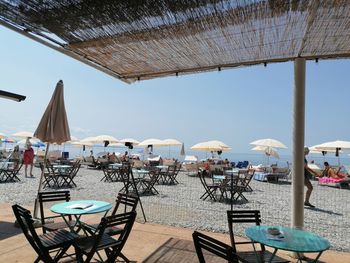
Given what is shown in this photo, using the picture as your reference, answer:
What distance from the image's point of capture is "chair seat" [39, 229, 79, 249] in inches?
135

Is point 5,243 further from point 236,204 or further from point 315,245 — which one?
point 236,204

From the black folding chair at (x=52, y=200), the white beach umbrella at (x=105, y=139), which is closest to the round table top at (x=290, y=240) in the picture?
the black folding chair at (x=52, y=200)

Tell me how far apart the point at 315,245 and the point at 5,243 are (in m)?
4.27

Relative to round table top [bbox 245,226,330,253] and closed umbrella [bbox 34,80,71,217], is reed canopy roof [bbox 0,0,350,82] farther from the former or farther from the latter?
round table top [bbox 245,226,330,253]

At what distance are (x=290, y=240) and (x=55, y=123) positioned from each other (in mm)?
4525

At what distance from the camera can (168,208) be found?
785 cm

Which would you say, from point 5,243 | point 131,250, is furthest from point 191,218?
point 5,243

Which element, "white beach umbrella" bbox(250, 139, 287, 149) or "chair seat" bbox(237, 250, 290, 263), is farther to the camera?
Answer: "white beach umbrella" bbox(250, 139, 287, 149)

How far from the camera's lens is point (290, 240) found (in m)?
3.10

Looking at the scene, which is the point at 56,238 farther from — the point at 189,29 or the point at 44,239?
the point at 189,29

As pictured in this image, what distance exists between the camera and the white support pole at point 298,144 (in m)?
4.48

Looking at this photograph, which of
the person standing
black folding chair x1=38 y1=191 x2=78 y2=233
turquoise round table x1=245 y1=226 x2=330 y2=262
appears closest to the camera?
turquoise round table x1=245 y1=226 x2=330 y2=262

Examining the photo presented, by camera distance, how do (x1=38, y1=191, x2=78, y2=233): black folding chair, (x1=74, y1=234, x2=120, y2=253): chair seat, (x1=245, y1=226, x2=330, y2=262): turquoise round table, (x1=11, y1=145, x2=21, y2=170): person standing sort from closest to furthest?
(x1=245, y1=226, x2=330, y2=262): turquoise round table → (x1=74, y1=234, x2=120, y2=253): chair seat → (x1=38, y1=191, x2=78, y2=233): black folding chair → (x1=11, y1=145, x2=21, y2=170): person standing

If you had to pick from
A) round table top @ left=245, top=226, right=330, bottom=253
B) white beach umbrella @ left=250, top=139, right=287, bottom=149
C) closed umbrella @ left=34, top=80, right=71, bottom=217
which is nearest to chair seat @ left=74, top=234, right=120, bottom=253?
round table top @ left=245, top=226, right=330, bottom=253
